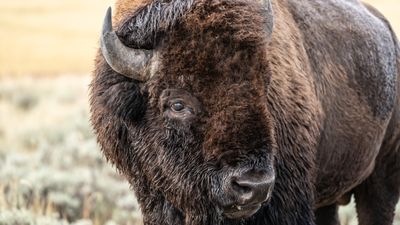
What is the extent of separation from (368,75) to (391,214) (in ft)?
4.18

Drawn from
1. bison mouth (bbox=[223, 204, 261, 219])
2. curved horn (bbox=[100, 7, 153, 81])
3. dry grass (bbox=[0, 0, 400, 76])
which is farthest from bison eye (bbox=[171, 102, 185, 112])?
dry grass (bbox=[0, 0, 400, 76])

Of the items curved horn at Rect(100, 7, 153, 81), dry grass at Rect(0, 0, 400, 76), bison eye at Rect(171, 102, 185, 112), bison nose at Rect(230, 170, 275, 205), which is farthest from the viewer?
dry grass at Rect(0, 0, 400, 76)

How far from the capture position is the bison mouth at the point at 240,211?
404 cm

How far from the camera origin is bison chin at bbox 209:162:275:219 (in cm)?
386

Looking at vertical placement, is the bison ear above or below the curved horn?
above

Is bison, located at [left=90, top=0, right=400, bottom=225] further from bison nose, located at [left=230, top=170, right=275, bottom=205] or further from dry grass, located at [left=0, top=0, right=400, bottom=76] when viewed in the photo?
dry grass, located at [left=0, top=0, right=400, bottom=76]

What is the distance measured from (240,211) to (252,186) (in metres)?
0.30

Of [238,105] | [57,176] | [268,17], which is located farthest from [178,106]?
[57,176]

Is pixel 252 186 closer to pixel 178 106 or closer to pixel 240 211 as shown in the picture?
pixel 240 211

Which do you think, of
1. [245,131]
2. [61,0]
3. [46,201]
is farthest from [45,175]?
[61,0]

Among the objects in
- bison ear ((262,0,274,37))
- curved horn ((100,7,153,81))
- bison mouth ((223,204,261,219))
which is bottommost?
bison mouth ((223,204,261,219))

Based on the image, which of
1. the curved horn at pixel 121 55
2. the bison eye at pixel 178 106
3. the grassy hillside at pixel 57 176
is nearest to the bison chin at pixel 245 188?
the bison eye at pixel 178 106

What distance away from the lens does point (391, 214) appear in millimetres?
6297

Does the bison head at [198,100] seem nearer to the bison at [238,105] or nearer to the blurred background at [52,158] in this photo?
the bison at [238,105]
